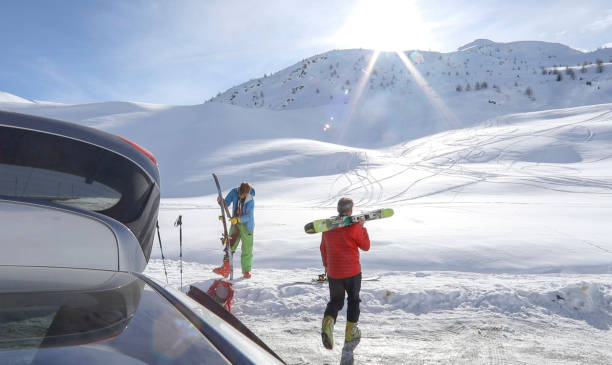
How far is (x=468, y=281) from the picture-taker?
538 centimetres

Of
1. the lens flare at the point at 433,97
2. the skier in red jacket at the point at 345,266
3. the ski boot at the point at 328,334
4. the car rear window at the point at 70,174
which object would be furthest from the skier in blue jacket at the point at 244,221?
the lens flare at the point at 433,97

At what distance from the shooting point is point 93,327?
1.16m

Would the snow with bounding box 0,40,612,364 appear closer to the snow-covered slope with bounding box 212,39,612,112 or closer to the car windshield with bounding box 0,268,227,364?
the snow-covered slope with bounding box 212,39,612,112

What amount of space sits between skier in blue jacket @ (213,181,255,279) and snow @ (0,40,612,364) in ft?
1.29

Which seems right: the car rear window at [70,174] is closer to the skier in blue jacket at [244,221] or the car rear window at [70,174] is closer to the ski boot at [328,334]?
the ski boot at [328,334]

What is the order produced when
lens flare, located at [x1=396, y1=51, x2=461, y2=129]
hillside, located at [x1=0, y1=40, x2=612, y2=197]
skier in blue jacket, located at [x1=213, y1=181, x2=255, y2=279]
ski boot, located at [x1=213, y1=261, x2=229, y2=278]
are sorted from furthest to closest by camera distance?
lens flare, located at [x1=396, y1=51, x2=461, y2=129] → hillside, located at [x1=0, y1=40, x2=612, y2=197] → ski boot, located at [x1=213, y1=261, x2=229, y2=278] → skier in blue jacket, located at [x1=213, y1=181, x2=255, y2=279]

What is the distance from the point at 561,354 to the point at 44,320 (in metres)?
4.29

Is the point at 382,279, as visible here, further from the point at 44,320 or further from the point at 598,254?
the point at 44,320

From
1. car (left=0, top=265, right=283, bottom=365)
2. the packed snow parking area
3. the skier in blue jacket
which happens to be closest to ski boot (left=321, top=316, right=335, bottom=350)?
the packed snow parking area

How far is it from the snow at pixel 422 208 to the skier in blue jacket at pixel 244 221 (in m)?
0.39

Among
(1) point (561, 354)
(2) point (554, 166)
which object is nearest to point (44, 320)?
(1) point (561, 354)

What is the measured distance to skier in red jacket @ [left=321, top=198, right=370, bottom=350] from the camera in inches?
145

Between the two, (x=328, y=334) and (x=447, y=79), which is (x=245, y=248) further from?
(x=447, y=79)

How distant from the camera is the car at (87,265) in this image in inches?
42.8
